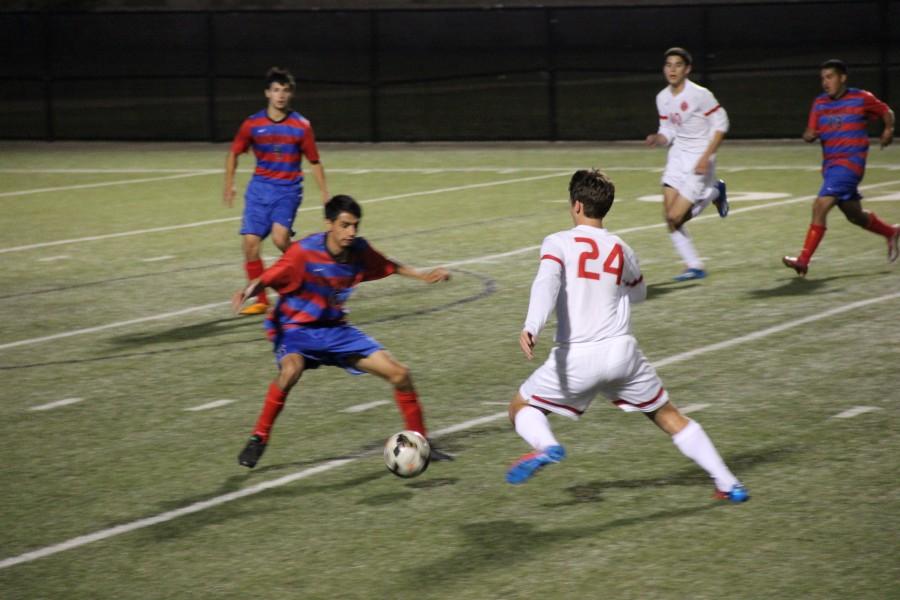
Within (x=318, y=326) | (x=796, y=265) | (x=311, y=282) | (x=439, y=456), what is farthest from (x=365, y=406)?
(x=796, y=265)

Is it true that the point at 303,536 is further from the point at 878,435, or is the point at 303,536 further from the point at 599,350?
the point at 878,435

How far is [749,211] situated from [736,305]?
20.3 feet

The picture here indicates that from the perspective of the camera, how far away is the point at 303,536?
695 centimetres

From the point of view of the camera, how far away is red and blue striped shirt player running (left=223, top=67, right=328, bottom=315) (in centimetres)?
1273

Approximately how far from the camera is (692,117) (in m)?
14.1

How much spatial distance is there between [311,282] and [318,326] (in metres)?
0.24

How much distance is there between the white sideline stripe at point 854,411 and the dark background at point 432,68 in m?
19.6

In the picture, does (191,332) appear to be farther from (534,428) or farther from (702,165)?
(534,428)

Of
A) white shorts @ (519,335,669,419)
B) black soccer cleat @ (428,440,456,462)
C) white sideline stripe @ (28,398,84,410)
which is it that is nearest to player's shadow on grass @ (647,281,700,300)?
black soccer cleat @ (428,440,456,462)

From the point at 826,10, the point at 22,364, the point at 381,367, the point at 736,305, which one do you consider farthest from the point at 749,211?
the point at 826,10

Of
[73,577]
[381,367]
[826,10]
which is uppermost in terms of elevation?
[826,10]

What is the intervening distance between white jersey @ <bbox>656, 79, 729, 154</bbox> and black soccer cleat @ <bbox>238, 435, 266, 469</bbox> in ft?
23.8

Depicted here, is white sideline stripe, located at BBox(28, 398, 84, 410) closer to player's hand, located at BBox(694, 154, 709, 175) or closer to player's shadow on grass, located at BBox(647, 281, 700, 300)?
player's shadow on grass, located at BBox(647, 281, 700, 300)

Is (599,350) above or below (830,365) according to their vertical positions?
above
